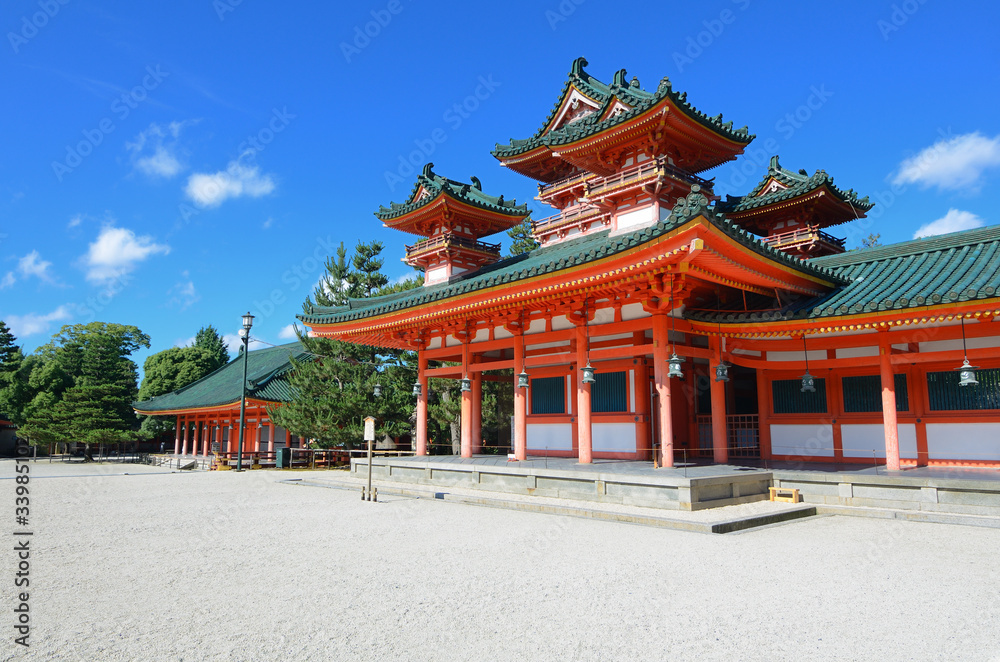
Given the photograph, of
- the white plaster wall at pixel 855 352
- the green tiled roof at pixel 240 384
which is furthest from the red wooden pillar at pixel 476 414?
the green tiled roof at pixel 240 384

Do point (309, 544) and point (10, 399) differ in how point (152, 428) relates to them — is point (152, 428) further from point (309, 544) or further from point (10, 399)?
point (309, 544)

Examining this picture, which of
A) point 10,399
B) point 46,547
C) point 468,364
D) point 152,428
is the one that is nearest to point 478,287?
point 468,364

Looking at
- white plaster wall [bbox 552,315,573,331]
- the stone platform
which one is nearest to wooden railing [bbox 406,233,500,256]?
white plaster wall [bbox 552,315,573,331]

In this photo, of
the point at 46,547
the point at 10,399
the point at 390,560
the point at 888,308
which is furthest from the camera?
the point at 10,399

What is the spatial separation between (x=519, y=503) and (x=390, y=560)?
16.3 ft

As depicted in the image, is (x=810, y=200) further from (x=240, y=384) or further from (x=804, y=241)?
(x=240, y=384)

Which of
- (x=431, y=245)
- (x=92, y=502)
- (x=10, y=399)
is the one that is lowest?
(x=92, y=502)

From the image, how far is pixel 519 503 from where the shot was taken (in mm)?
12453

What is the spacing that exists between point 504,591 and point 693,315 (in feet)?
30.3

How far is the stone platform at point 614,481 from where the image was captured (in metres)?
11.6

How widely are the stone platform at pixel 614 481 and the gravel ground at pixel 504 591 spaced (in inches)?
64.4

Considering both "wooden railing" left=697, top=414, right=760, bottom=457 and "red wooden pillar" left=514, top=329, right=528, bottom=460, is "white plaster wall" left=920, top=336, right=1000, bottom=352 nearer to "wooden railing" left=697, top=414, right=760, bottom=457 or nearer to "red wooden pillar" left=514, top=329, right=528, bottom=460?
"wooden railing" left=697, top=414, right=760, bottom=457

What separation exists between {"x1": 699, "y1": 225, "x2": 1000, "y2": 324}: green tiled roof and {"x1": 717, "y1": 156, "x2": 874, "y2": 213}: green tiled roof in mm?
2930

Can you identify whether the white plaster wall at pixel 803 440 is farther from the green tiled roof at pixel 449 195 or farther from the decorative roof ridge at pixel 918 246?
the green tiled roof at pixel 449 195
